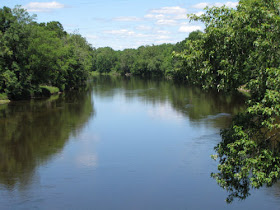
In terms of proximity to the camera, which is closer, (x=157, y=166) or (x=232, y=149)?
(x=232, y=149)

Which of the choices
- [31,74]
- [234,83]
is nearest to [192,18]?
[234,83]

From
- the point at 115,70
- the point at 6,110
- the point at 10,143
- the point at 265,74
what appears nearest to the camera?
the point at 265,74

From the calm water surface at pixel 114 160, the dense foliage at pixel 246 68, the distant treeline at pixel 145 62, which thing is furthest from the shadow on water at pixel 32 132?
the distant treeline at pixel 145 62

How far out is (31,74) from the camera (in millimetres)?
55562

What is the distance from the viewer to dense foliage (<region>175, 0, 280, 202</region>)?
1005 centimetres

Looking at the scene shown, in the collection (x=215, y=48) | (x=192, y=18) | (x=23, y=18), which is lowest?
(x=215, y=48)

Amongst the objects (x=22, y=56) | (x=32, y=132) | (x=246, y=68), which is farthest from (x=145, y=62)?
(x=246, y=68)

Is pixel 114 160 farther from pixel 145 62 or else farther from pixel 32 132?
pixel 145 62

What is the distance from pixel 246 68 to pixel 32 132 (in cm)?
2656

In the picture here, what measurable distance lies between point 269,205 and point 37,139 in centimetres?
2051

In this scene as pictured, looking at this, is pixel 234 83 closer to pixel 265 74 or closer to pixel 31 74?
pixel 265 74

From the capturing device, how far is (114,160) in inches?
975

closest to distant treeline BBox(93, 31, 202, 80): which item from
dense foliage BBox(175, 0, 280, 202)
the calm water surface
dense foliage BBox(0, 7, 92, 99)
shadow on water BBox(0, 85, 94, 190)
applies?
dense foliage BBox(0, 7, 92, 99)

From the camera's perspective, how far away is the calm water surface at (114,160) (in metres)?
18.3
